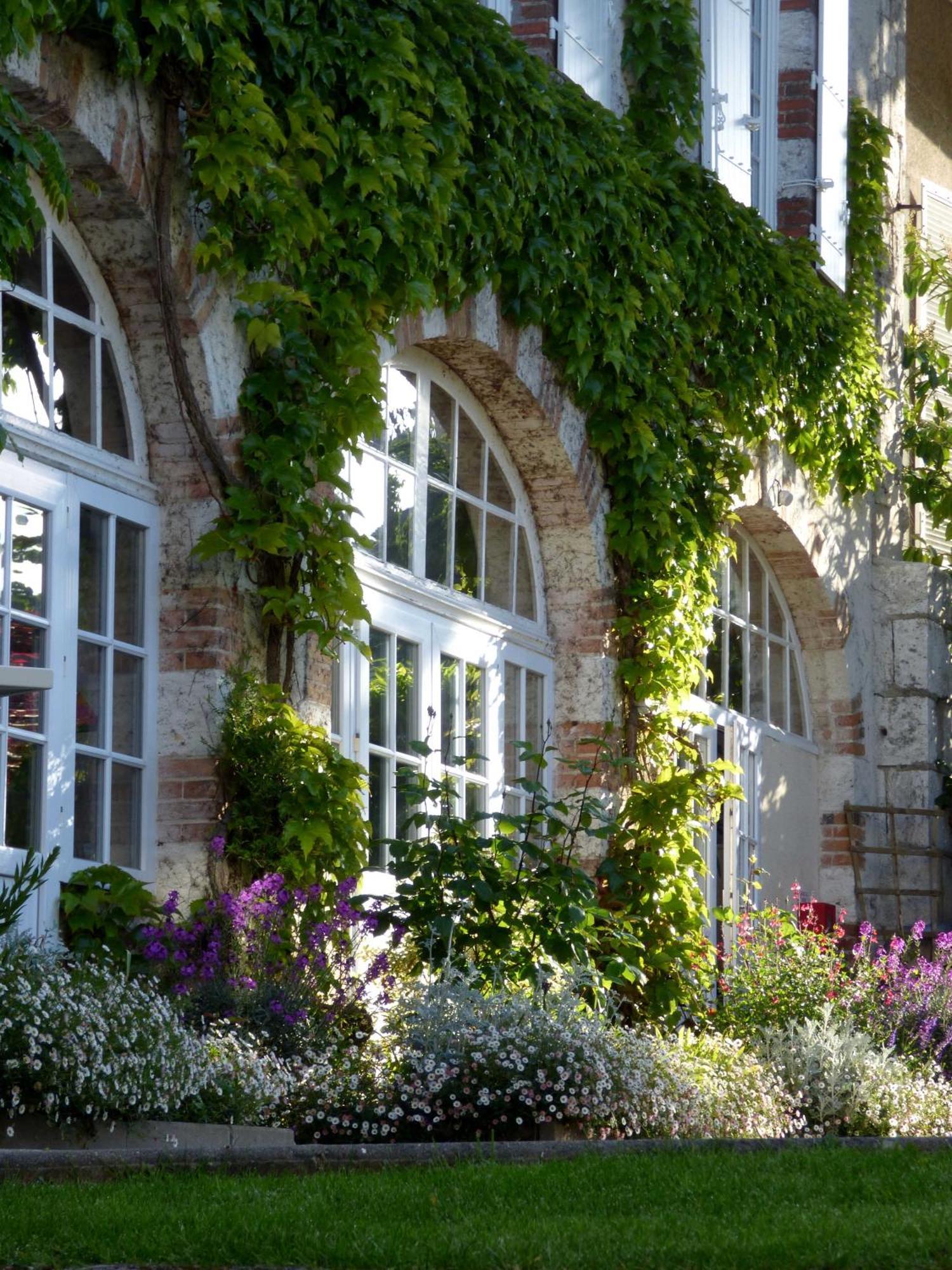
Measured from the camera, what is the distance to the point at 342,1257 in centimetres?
377

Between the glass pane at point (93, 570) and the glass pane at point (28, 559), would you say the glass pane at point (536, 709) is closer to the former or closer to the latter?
Result: the glass pane at point (93, 570)

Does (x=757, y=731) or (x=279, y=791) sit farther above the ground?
(x=757, y=731)

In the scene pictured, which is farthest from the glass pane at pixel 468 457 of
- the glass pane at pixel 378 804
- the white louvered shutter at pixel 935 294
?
the white louvered shutter at pixel 935 294

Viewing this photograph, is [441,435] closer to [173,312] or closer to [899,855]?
[173,312]

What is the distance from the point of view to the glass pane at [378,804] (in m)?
7.64

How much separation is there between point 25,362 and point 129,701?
1.12 meters

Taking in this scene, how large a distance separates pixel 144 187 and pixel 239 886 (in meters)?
2.21

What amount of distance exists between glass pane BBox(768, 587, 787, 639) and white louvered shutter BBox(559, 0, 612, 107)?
3205 mm

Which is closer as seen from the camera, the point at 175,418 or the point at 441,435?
the point at 175,418

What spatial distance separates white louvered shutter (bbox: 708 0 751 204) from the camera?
404 inches

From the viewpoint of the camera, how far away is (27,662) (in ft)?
19.8

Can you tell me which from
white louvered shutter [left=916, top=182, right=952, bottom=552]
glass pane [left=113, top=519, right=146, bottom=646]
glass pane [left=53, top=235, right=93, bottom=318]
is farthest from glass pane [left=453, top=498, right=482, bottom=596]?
white louvered shutter [left=916, top=182, right=952, bottom=552]

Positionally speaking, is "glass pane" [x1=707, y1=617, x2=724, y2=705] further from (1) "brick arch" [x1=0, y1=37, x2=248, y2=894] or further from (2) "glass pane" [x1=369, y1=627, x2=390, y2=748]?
(1) "brick arch" [x1=0, y1=37, x2=248, y2=894]

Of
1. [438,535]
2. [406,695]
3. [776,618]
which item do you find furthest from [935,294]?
[406,695]
